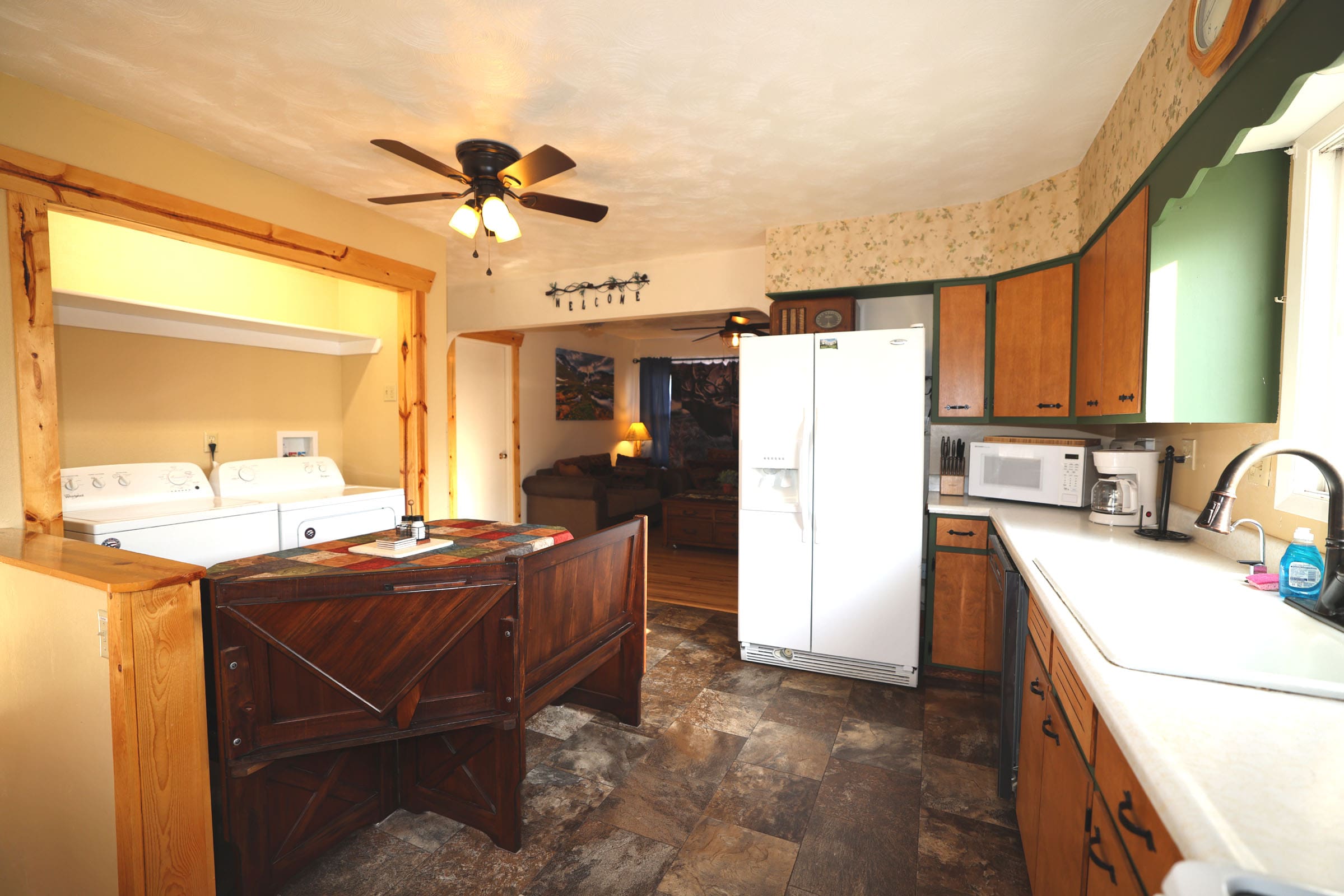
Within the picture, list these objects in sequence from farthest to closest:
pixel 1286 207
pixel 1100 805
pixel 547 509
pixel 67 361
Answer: pixel 547 509
pixel 67 361
pixel 1286 207
pixel 1100 805

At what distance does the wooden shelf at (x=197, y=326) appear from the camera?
112 inches

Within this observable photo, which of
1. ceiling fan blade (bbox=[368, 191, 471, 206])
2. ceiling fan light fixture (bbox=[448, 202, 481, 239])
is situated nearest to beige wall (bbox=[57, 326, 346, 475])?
ceiling fan blade (bbox=[368, 191, 471, 206])

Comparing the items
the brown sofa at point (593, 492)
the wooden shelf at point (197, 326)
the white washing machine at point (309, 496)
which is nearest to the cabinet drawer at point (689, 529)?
the brown sofa at point (593, 492)

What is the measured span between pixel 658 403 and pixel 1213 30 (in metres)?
7.36

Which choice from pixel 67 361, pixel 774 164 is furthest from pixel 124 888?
pixel 774 164

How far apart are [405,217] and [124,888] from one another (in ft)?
10.7

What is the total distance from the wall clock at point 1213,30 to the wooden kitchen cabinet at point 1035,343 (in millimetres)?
1451

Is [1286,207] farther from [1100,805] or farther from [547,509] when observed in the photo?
[547,509]

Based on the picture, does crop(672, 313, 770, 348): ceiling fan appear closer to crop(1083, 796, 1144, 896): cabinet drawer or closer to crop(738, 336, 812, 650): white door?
crop(738, 336, 812, 650): white door

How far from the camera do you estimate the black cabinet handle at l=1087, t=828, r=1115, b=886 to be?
94 centimetres

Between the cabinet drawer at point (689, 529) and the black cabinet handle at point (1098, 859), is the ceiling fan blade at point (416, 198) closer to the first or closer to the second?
the black cabinet handle at point (1098, 859)

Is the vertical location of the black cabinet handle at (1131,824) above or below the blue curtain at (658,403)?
below

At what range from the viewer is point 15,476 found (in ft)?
7.10

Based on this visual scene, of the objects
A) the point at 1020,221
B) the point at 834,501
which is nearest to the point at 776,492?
the point at 834,501
